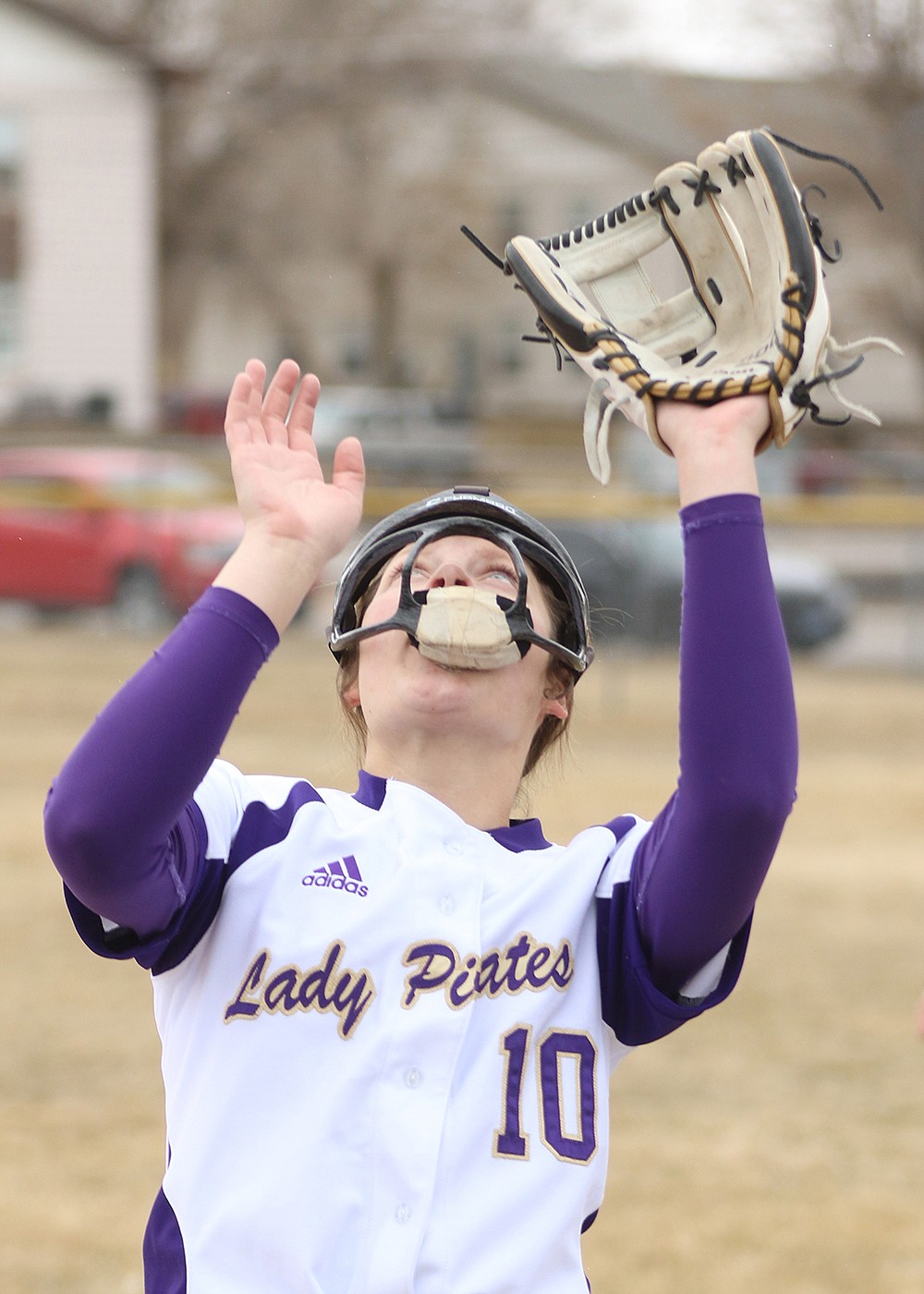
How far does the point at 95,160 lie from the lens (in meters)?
21.2

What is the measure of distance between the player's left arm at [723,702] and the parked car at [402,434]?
10.5 meters

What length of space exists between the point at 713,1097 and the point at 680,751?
2769mm

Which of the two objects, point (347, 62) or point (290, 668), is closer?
point (290, 668)

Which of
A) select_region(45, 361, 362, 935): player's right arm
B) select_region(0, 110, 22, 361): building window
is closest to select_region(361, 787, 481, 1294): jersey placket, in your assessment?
select_region(45, 361, 362, 935): player's right arm

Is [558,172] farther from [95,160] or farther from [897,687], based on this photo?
[897,687]

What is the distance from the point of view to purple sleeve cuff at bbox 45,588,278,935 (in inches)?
54.2

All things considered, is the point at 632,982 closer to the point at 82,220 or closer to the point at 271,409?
the point at 271,409

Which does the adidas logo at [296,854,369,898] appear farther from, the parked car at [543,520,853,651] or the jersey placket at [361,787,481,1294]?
the parked car at [543,520,853,651]

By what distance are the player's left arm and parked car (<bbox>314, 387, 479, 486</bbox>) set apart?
1046 centimetres

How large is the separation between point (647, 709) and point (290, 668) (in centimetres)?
280

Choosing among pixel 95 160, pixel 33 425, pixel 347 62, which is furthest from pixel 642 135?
pixel 33 425

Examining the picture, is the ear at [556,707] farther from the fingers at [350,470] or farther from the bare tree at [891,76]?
the bare tree at [891,76]

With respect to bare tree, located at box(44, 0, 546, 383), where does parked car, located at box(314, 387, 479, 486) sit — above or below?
below

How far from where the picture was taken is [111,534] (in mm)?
13219
